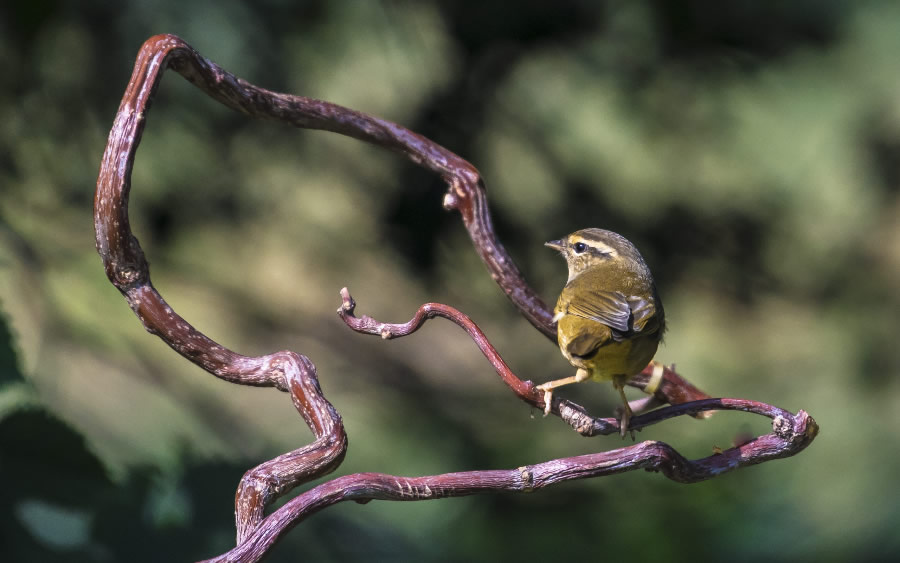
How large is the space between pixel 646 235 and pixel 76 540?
1.63 metres

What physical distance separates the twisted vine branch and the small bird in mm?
120

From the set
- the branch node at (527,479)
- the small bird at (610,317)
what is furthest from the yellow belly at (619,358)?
the branch node at (527,479)

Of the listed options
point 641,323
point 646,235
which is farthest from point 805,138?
point 641,323

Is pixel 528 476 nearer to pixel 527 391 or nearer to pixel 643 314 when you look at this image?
pixel 527 391

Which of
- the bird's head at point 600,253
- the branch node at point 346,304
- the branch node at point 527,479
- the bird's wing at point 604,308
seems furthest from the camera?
the bird's head at point 600,253

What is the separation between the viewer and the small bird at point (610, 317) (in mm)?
1164

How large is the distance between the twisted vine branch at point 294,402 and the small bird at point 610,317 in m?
0.12

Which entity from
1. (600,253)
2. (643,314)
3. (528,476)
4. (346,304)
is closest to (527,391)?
(528,476)

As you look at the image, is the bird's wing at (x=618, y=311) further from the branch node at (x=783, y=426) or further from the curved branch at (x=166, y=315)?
the curved branch at (x=166, y=315)

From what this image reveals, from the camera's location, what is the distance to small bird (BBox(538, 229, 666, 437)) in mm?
1164

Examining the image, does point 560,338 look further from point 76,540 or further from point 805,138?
point 805,138

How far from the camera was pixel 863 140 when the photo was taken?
2512 millimetres

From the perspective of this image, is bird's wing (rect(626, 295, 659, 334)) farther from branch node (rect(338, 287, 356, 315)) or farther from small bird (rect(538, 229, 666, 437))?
branch node (rect(338, 287, 356, 315))

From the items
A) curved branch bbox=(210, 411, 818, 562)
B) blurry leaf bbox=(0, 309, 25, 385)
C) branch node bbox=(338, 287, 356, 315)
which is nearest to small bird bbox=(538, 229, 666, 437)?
curved branch bbox=(210, 411, 818, 562)
